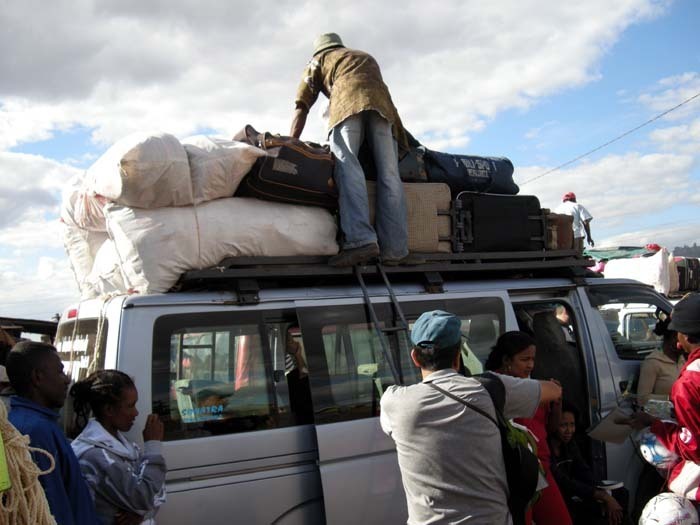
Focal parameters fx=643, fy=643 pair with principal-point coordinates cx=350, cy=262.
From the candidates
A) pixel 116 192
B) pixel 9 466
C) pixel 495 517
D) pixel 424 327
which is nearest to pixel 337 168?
pixel 116 192

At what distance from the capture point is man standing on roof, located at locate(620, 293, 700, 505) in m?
2.74

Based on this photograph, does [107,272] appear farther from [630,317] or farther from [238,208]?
[630,317]

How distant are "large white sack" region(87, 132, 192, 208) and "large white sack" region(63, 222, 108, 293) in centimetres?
85

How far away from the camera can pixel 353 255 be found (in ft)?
11.6

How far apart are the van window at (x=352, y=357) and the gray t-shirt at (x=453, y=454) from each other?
2.79 ft

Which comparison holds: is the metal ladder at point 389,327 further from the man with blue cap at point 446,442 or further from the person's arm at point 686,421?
the person's arm at point 686,421

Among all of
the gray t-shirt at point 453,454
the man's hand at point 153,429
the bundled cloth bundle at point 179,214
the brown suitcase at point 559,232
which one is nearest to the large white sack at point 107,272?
the bundled cloth bundle at point 179,214

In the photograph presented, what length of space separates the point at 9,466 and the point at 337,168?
8.03 ft

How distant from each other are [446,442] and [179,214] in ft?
5.60

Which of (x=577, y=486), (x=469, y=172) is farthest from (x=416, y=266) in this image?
(x=577, y=486)

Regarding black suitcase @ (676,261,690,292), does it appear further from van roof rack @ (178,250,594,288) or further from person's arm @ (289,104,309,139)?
person's arm @ (289,104,309,139)

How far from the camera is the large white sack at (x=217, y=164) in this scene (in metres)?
3.22

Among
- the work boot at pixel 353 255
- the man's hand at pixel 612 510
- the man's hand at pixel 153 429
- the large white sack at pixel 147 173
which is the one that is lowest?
the man's hand at pixel 612 510

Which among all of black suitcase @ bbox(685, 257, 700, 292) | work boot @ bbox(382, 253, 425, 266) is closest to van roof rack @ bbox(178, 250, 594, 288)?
work boot @ bbox(382, 253, 425, 266)
